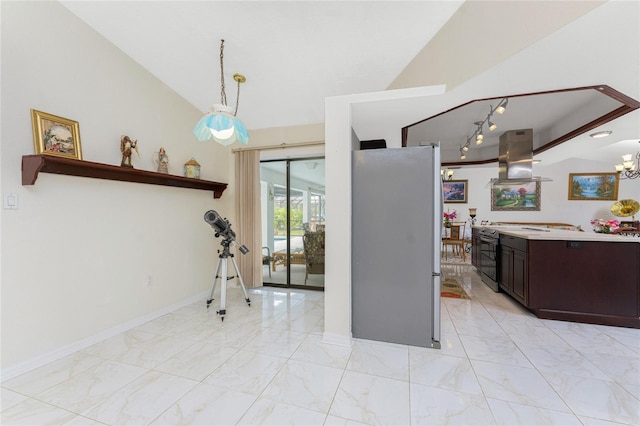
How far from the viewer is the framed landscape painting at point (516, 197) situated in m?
6.73

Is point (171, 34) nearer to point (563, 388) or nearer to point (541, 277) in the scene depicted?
point (563, 388)

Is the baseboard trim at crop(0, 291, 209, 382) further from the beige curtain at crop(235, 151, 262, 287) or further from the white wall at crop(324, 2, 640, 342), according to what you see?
the white wall at crop(324, 2, 640, 342)

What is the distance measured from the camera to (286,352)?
217 cm

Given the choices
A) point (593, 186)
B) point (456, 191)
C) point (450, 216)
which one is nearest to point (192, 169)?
point (450, 216)

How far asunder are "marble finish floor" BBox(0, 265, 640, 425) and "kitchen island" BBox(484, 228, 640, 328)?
17cm

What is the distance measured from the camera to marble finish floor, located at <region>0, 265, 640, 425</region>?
1.48 m

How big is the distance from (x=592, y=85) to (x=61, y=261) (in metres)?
4.70

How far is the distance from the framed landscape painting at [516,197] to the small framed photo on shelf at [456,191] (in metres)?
0.71

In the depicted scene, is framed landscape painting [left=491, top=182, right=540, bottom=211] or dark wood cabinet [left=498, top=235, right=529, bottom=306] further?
framed landscape painting [left=491, top=182, right=540, bottom=211]

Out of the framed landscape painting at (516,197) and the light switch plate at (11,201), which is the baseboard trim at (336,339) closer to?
the light switch plate at (11,201)

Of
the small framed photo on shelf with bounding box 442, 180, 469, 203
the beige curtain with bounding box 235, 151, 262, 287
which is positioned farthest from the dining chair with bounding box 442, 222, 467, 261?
the beige curtain with bounding box 235, 151, 262, 287

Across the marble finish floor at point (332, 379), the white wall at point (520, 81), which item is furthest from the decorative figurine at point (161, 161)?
the white wall at point (520, 81)

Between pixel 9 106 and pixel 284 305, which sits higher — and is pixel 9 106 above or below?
above

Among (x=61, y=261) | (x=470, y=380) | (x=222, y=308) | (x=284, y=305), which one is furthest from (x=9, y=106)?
(x=470, y=380)
